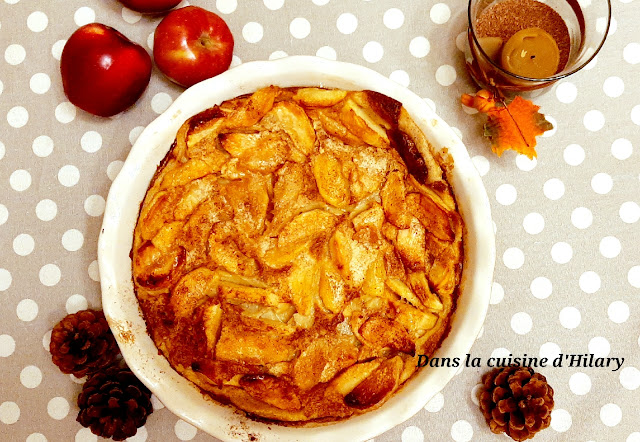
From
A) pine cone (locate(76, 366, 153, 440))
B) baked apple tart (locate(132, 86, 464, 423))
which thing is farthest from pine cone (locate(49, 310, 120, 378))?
baked apple tart (locate(132, 86, 464, 423))

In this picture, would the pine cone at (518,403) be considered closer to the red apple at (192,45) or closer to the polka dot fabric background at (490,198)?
the polka dot fabric background at (490,198)

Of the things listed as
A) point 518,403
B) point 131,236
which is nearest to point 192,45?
point 131,236

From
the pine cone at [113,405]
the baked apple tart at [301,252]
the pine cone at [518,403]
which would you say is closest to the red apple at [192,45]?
the baked apple tart at [301,252]

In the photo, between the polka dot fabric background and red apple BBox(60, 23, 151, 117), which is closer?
red apple BBox(60, 23, 151, 117)

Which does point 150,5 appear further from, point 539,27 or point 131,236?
point 539,27

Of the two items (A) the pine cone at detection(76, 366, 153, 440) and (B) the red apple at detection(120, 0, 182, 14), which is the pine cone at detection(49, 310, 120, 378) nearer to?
(A) the pine cone at detection(76, 366, 153, 440)
